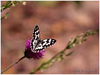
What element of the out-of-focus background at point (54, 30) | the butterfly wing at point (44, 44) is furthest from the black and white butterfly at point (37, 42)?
the out-of-focus background at point (54, 30)

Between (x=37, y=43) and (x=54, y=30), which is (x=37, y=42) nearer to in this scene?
(x=37, y=43)

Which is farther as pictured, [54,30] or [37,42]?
[54,30]

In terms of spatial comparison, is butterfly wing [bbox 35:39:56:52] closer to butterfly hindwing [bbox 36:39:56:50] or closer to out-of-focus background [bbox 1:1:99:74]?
butterfly hindwing [bbox 36:39:56:50]

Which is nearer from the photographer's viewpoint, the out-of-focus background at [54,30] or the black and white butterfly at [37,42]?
the black and white butterfly at [37,42]

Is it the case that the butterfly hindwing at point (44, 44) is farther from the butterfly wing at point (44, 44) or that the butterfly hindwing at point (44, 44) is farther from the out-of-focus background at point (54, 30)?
the out-of-focus background at point (54, 30)

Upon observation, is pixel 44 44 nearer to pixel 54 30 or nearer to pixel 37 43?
pixel 37 43

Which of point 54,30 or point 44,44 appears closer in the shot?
point 44,44

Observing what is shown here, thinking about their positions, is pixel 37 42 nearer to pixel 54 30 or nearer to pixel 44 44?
pixel 44 44

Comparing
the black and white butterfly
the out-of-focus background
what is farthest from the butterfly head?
the out-of-focus background

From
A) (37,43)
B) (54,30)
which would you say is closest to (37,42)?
(37,43)
